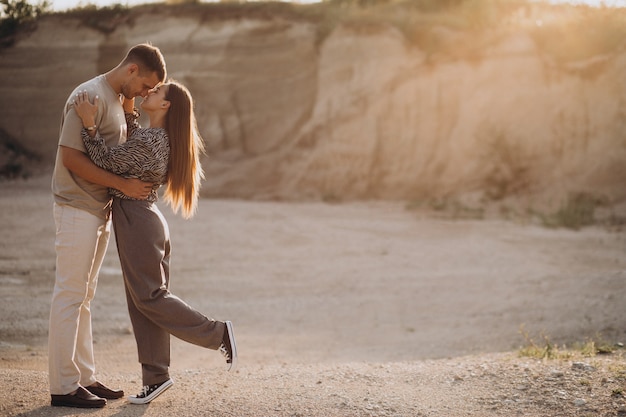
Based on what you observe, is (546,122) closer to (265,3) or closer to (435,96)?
(435,96)

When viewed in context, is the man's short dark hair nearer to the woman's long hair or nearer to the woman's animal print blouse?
the woman's long hair

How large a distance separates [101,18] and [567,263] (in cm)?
1416

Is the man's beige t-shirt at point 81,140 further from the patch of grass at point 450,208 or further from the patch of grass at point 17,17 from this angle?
the patch of grass at point 17,17

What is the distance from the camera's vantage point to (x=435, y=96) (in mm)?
18062

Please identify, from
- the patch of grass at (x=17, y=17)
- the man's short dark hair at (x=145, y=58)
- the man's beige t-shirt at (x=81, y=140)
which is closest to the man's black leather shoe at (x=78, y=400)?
the man's beige t-shirt at (x=81, y=140)

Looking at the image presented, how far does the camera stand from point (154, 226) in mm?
4352

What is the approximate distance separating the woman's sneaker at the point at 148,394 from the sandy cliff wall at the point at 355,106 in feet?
44.2

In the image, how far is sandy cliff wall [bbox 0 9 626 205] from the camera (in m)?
16.9

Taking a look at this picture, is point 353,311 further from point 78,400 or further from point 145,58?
point 145,58

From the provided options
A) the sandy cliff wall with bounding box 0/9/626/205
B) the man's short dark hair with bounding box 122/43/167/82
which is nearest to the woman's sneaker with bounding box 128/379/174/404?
the man's short dark hair with bounding box 122/43/167/82

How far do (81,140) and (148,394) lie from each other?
61.7 inches

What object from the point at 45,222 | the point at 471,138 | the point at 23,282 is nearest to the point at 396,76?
the point at 471,138

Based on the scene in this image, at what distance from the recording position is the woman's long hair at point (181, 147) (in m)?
4.46

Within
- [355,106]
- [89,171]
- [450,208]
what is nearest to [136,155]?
[89,171]
